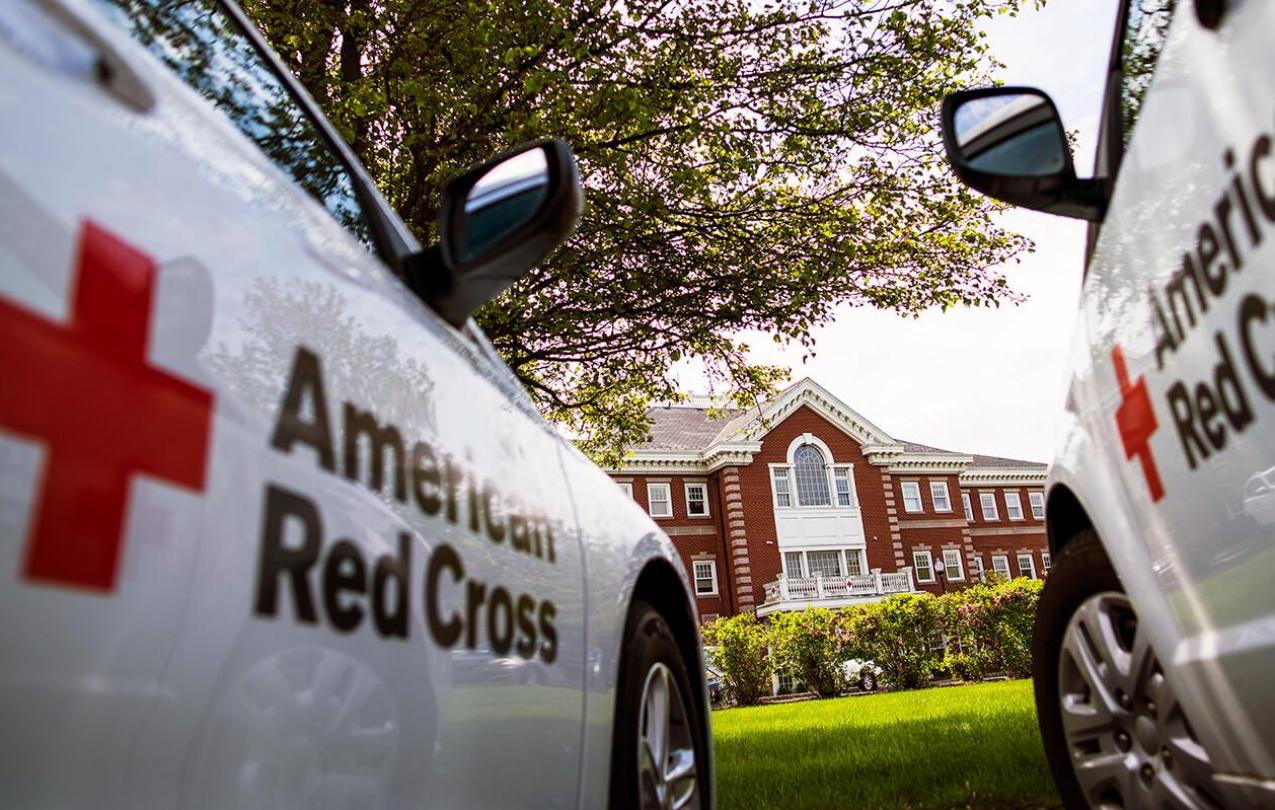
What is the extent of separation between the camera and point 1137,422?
1.82 m

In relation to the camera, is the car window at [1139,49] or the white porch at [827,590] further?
the white porch at [827,590]

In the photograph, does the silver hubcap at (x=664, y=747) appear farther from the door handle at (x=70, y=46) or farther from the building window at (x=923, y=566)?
the building window at (x=923, y=566)

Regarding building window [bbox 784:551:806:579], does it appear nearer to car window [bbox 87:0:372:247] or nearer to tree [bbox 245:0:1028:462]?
tree [bbox 245:0:1028:462]

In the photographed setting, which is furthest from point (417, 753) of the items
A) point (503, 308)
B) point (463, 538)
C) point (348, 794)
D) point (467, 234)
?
point (503, 308)

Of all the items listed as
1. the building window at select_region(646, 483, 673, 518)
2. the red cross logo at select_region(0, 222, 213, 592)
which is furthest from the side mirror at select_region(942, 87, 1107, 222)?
the building window at select_region(646, 483, 673, 518)

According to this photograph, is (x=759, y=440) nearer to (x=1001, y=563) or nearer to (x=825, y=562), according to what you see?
(x=825, y=562)

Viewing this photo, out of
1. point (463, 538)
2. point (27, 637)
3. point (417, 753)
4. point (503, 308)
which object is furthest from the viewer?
point (503, 308)

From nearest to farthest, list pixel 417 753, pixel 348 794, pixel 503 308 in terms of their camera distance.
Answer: pixel 348 794, pixel 417 753, pixel 503 308

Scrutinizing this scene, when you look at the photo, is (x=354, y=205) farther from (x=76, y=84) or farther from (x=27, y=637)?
(x=27, y=637)

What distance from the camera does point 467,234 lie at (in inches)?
61.8

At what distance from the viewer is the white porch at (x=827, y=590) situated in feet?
115

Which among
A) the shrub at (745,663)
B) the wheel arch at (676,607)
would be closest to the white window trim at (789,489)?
the shrub at (745,663)

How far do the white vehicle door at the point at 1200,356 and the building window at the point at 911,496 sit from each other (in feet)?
133

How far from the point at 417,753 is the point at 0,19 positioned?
2.97 feet
